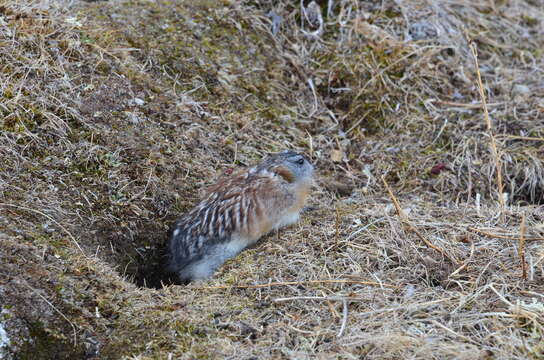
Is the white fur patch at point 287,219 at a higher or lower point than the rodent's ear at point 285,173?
lower

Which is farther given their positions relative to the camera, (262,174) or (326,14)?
(326,14)

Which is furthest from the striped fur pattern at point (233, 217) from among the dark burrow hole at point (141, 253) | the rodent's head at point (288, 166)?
the dark burrow hole at point (141, 253)

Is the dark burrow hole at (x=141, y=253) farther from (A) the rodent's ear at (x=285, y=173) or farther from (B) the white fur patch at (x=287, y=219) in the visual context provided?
(A) the rodent's ear at (x=285, y=173)

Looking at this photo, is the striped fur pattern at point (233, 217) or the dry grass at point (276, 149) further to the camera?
the striped fur pattern at point (233, 217)

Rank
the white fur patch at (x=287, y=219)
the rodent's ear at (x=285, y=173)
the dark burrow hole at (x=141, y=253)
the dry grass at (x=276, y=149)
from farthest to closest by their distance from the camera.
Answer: the rodent's ear at (x=285, y=173) → the white fur patch at (x=287, y=219) → the dark burrow hole at (x=141, y=253) → the dry grass at (x=276, y=149)

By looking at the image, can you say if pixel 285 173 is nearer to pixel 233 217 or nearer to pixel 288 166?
pixel 288 166

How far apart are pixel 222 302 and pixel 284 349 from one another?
609mm

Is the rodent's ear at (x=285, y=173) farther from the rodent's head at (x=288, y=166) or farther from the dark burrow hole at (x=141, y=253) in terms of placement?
the dark burrow hole at (x=141, y=253)

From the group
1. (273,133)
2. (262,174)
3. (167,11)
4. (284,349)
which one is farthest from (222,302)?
(167,11)

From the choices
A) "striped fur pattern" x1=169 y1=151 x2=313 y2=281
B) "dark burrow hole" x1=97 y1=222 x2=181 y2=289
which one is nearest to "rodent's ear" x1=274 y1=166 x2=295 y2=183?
"striped fur pattern" x1=169 y1=151 x2=313 y2=281

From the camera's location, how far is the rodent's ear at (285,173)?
516 cm

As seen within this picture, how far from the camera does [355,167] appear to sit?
615cm

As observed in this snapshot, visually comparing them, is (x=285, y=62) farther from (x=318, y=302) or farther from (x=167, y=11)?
(x=318, y=302)

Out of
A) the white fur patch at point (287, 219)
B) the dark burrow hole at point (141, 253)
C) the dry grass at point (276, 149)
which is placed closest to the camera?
the dry grass at point (276, 149)
